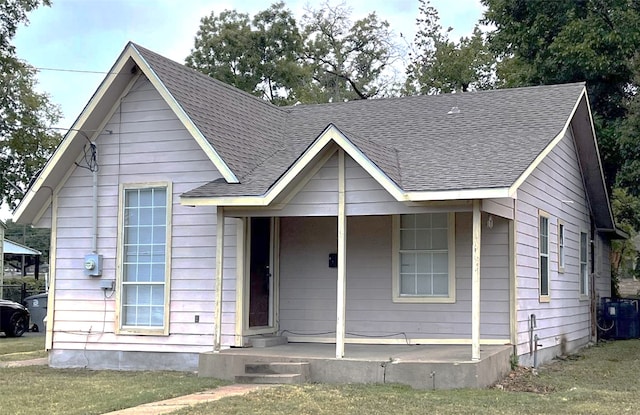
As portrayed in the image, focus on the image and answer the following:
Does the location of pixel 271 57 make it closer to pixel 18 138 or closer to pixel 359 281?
pixel 18 138

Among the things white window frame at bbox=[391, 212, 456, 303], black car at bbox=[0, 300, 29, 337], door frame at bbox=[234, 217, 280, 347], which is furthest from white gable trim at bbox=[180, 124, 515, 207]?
black car at bbox=[0, 300, 29, 337]

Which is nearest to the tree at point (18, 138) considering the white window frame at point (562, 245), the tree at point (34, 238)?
the white window frame at point (562, 245)

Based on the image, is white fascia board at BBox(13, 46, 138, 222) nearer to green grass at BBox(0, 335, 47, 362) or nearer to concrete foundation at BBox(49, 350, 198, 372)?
concrete foundation at BBox(49, 350, 198, 372)

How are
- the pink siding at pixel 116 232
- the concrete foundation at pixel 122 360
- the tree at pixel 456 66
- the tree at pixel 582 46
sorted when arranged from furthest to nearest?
1. the tree at pixel 456 66
2. the tree at pixel 582 46
3. the pink siding at pixel 116 232
4. the concrete foundation at pixel 122 360

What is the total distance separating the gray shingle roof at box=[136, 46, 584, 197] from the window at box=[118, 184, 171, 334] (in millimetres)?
1478

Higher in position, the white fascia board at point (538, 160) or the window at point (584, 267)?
the white fascia board at point (538, 160)

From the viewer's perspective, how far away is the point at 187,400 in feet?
30.4

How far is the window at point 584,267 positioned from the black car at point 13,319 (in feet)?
49.8

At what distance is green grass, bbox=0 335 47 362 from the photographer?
15.6 metres

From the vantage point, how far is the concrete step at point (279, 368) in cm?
1060

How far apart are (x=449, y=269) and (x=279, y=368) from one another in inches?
134

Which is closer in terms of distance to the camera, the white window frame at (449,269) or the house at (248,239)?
the house at (248,239)

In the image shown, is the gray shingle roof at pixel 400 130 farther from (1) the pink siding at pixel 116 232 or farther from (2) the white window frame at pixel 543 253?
(2) the white window frame at pixel 543 253

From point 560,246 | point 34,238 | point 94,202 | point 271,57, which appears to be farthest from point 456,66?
point 34,238
